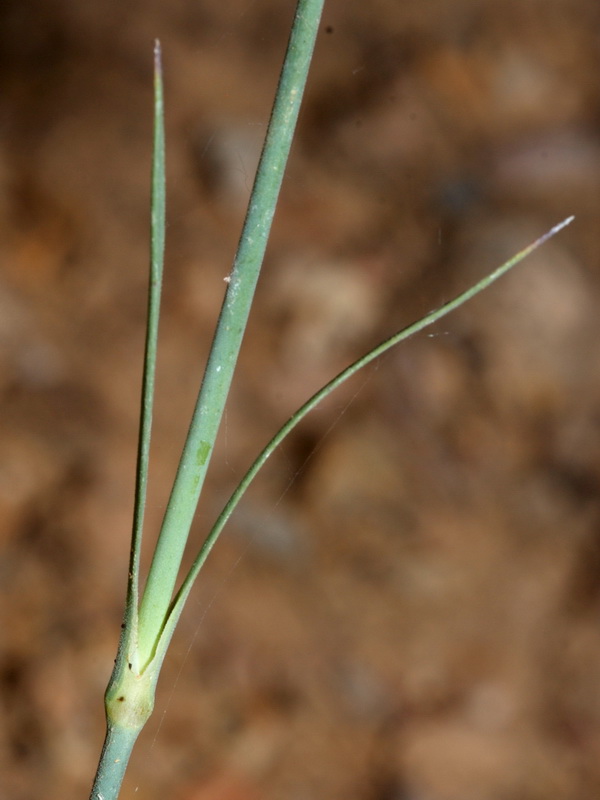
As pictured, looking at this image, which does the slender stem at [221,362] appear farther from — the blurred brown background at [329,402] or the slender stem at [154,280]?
the blurred brown background at [329,402]

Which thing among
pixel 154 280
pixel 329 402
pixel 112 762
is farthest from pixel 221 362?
pixel 329 402

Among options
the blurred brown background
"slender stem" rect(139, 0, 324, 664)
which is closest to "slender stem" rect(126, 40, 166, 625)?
"slender stem" rect(139, 0, 324, 664)

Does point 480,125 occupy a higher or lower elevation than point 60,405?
higher

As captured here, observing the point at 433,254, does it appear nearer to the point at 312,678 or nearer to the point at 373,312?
the point at 373,312

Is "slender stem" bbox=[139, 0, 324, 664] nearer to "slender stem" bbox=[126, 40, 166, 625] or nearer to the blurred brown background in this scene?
"slender stem" bbox=[126, 40, 166, 625]

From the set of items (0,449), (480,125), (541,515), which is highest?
(480,125)

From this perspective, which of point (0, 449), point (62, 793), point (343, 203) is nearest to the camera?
point (62, 793)

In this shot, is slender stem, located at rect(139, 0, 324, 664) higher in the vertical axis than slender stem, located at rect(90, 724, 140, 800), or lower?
higher

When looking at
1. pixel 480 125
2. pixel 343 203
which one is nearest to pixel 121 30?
pixel 343 203

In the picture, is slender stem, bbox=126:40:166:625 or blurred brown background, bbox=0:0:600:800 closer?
slender stem, bbox=126:40:166:625
